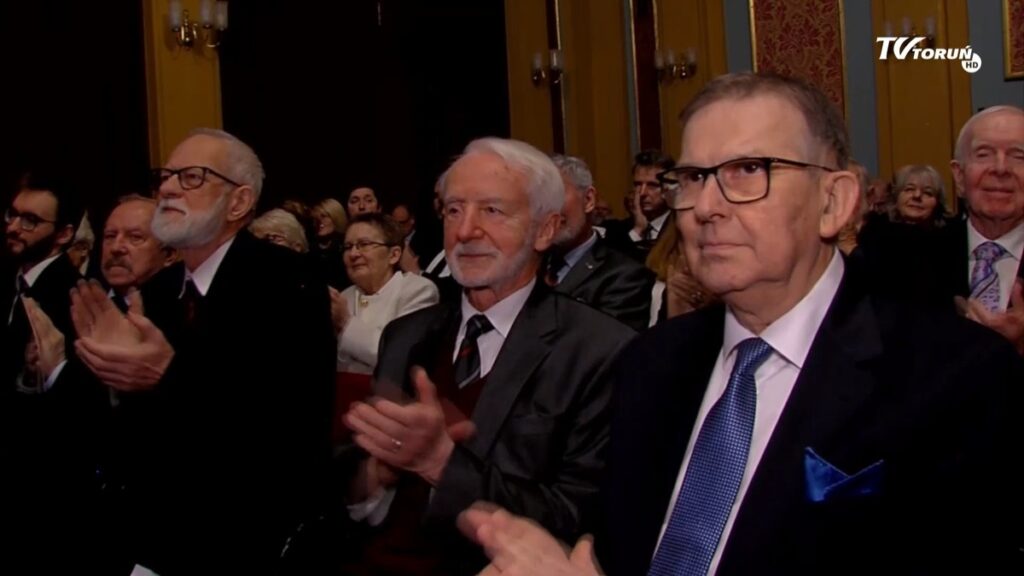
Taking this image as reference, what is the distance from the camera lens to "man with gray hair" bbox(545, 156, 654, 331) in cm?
384

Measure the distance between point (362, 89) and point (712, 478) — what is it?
891cm

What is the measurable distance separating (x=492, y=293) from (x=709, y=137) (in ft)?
3.16

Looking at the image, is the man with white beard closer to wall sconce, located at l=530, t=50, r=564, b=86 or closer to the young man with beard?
the young man with beard

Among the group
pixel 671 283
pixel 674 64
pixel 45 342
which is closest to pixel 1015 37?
pixel 674 64

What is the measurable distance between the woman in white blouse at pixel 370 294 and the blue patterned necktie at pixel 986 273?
6.39 ft

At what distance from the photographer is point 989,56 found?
9195 millimetres

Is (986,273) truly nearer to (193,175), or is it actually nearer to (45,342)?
(193,175)

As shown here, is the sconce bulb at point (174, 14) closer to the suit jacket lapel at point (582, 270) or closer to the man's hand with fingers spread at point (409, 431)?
the suit jacket lapel at point (582, 270)

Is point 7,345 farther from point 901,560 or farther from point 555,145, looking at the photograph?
point 555,145

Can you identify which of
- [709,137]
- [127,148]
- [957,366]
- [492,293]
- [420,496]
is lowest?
[420,496]

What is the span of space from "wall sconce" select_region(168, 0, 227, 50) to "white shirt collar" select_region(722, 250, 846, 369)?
7226 mm

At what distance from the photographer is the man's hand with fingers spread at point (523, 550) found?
1.55 metres

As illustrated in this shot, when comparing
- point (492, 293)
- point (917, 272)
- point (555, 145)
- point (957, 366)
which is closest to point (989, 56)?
point (555, 145)

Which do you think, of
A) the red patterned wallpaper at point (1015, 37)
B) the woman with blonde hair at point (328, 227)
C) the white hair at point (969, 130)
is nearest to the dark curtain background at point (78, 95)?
the woman with blonde hair at point (328, 227)
